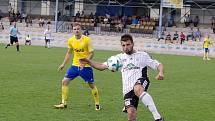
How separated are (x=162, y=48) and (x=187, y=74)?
72.5ft

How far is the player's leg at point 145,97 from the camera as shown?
8539 mm

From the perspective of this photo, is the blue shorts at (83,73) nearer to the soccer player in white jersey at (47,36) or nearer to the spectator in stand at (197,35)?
the soccer player in white jersey at (47,36)

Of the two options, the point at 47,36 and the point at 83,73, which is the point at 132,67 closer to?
the point at 83,73

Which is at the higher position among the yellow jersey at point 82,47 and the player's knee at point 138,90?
the yellow jersey at point 82,47

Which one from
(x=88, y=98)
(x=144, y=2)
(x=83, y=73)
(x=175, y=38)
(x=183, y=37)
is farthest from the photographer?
(x=144, y=2)

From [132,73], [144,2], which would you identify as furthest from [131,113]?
[144,2]

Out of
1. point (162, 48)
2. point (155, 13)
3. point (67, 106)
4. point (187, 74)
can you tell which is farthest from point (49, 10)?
point (67, 106)

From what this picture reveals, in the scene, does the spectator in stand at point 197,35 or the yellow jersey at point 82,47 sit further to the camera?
the spectator in stand at point 197,35

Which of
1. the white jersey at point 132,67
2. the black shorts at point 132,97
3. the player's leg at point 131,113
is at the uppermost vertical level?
the white jersey at point 132,67

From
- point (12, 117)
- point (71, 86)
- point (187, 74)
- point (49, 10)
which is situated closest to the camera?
point (12, 117)

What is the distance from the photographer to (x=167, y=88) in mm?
17141

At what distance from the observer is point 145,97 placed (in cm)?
855

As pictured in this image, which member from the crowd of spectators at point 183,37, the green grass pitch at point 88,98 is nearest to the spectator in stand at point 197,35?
the crowd of spectators at point 183,37

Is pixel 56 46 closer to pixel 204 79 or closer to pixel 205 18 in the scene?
pixel 205 18
